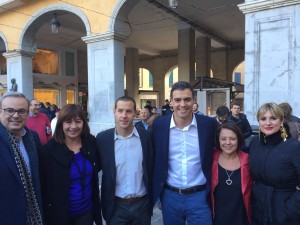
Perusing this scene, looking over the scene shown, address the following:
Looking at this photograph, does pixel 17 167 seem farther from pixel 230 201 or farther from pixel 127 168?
pixel 230 201

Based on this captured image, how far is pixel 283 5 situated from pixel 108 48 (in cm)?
571

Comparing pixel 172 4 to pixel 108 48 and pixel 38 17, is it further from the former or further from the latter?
pixel 38 17

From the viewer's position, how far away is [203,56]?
60.2ft

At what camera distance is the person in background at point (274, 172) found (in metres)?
2.23

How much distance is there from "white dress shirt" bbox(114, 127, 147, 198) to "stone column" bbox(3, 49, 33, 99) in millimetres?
11691

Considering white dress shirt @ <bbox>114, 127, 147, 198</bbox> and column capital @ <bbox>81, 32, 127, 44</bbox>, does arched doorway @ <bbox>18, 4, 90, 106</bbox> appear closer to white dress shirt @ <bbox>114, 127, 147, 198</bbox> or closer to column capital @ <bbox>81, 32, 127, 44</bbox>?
column capital @ <bbox>81, 32, 127, 44</bbox>

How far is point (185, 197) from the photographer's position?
8.75ft

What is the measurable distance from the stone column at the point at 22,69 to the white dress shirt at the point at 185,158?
38.9 ft

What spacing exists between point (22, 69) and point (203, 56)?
10.7 m

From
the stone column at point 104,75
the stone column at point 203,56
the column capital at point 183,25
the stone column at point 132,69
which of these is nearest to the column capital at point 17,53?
the stone column at point 104,75

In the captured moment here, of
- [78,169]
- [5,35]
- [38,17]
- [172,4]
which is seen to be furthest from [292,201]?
[5,35]

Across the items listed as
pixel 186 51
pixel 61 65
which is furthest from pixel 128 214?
pixel 61 65

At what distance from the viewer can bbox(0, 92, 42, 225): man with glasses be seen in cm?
196

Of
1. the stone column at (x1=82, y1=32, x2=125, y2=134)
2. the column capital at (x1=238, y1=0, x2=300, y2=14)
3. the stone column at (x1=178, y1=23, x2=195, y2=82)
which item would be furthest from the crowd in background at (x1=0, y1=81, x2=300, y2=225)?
the stone column at (x1=178, y1=23, x2=195, y2=82)
